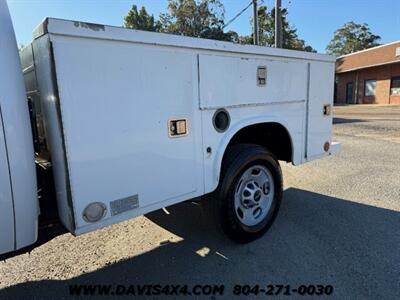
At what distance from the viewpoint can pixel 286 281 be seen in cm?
273

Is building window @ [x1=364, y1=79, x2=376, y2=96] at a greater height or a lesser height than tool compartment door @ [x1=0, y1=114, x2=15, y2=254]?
greater

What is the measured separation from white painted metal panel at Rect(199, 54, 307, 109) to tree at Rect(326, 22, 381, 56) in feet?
235

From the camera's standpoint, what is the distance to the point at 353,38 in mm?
67625

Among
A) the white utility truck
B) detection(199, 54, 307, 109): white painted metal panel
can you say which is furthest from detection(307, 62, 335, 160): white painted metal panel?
the white utility truck

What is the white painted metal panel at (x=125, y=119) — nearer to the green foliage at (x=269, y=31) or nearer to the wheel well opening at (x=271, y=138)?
the wheel well opening at (x=271, y=138)

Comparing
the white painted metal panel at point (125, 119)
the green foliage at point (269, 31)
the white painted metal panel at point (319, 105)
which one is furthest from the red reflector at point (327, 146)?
the green foliage at point (269, 31)

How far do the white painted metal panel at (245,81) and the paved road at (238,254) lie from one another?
1419 millimetres

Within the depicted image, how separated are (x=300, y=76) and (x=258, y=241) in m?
1.84

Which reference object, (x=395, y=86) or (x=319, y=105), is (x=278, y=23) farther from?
(x=395, y=86)

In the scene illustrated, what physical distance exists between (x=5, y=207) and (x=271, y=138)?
9.25 feet

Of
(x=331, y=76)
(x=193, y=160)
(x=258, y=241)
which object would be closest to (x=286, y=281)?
(x=258, y=241)

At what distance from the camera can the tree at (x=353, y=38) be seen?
66.1 meters

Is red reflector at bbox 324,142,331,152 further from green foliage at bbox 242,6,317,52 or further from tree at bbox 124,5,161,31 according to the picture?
tree at bbox 124,5,161,31

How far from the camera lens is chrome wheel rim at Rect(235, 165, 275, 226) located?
10.8 ft
